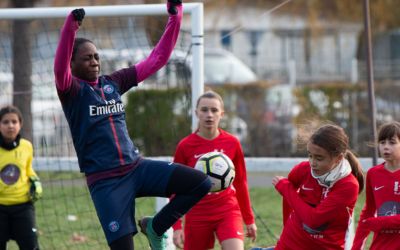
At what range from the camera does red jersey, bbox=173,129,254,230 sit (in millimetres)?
7309

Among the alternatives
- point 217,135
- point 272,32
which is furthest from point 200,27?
point 272,32

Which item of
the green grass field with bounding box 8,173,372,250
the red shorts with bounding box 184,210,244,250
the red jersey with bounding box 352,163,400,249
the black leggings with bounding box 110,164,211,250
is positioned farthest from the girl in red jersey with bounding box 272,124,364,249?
the green grass field with bounding box 8,173,372,250

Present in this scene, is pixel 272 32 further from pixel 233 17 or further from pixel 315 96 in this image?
pixel 315 96

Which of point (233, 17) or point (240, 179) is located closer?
point (240, 179)

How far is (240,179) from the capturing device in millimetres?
7461

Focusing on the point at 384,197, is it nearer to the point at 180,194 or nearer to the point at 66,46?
the point at 180,194

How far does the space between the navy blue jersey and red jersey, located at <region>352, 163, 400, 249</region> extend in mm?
1599

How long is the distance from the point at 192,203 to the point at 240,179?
1.47m

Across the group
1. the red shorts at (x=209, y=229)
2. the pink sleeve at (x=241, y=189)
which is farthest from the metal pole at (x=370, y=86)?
the red shorts at (x=209, y=229)

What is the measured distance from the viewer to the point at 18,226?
8.31 meters

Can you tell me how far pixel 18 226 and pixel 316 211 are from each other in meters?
3.25

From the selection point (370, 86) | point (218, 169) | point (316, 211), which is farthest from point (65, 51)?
point (370, 86)

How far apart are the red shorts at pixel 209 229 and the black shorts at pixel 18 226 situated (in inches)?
65.3

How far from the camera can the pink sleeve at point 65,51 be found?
19.1 ft
